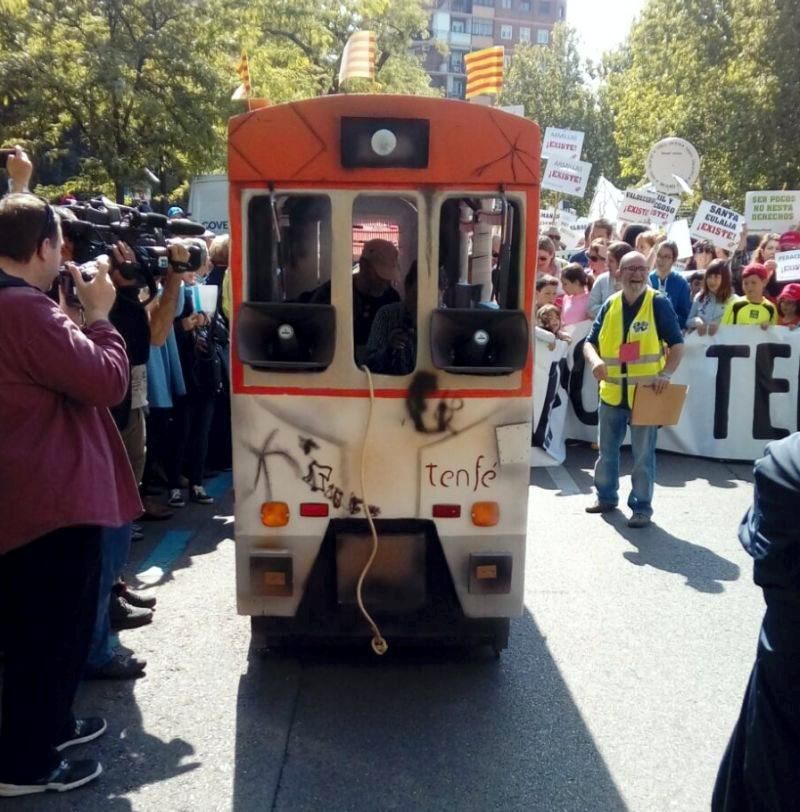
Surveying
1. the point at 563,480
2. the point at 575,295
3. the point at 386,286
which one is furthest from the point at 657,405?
the point at 575,295

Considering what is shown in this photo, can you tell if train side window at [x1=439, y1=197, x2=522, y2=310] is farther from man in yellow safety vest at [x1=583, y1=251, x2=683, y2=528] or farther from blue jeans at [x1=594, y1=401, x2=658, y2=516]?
blue jeans at [x1=594, y1=401, x2=658, y2=516]

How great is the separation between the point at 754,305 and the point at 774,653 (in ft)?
23.6

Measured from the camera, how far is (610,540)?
640 centimetres

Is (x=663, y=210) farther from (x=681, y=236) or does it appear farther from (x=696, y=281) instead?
(x=696, y=281)

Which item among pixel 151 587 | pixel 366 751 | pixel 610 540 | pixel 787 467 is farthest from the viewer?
pixel 610 540

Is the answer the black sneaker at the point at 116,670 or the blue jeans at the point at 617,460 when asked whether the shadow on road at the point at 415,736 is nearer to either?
the black sneaker at the point at 116,670

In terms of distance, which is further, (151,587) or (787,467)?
(151,587)

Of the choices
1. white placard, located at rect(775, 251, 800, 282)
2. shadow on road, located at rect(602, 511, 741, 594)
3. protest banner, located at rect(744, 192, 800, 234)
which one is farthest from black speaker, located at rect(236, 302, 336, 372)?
protest banner, located at rect(744, 192, 800, 234)

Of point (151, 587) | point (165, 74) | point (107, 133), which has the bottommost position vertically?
point (151, 587)

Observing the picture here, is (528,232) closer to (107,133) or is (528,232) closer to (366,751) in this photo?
(366,751)

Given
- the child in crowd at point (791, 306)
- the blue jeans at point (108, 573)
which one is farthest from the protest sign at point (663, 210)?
the blue jeans at point (108, 573)

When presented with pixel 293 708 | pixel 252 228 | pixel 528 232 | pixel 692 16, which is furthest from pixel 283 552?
pixel 692 16

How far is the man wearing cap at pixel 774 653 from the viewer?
219 centimetres

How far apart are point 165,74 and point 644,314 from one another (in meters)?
11.4
